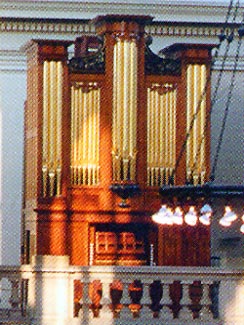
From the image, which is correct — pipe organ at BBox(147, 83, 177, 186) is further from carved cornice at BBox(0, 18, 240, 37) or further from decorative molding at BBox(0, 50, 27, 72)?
decorative molding at BBox(0, 50, 27, 72)

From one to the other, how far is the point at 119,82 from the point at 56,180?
69.8 inches

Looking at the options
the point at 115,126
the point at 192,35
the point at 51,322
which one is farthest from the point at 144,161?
the point at 51,322

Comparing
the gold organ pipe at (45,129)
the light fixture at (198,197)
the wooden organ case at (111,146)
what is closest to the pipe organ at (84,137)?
the wooden organ case at (111,146)

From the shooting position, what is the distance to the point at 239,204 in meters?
25.9

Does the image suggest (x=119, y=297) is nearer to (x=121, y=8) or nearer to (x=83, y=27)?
(x=83, y=27)

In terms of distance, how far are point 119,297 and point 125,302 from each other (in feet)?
1.49

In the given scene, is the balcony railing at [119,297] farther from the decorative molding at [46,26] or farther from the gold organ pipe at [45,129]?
the decorative molding at [46,26]

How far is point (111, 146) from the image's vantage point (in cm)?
2547

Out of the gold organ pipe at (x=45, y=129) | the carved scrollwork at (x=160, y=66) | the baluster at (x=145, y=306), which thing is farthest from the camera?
the carved scrollwork at (x=160, y=66)

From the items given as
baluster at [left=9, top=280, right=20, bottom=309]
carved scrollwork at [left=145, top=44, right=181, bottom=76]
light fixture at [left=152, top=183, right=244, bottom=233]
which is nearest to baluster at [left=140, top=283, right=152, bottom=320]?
light fixture at [left=152, top=183, right=244, bottom=233]

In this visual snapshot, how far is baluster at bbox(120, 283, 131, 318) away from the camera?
21062 millimetres

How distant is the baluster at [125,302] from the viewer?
21062 mm

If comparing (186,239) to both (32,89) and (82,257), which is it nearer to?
(82,257)

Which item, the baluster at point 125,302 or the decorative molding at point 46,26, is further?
the decorative molding at point 46,26
